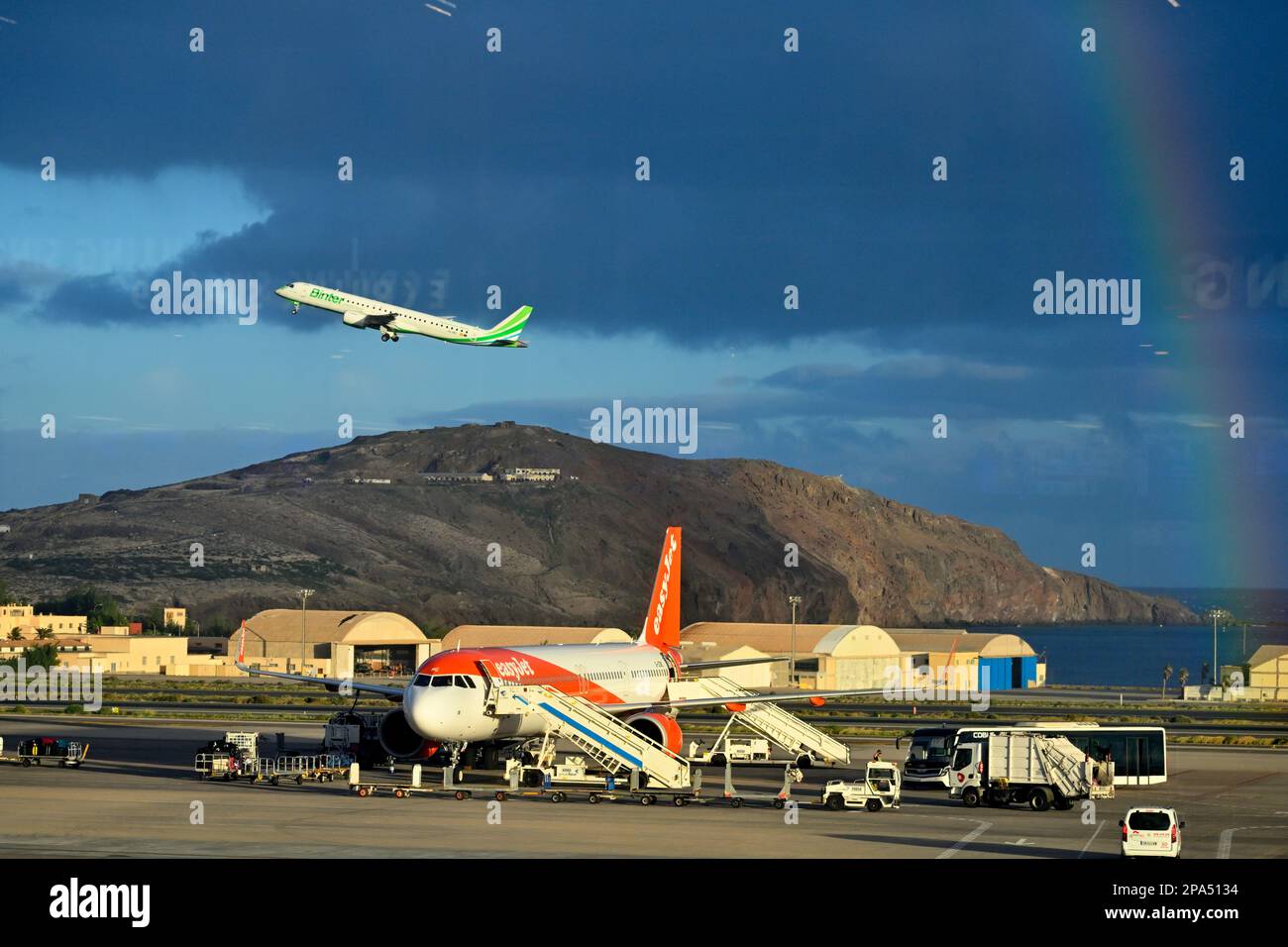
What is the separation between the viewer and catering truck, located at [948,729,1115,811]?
58.8m

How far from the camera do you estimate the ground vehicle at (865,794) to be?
57031 mm

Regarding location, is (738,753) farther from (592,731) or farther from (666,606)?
(592,731)

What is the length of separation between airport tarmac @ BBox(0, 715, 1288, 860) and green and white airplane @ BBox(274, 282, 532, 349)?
50.3 m

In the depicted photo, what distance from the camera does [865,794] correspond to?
57.2 meters

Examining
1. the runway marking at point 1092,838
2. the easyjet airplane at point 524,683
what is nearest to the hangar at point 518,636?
the easyjet airplane at point 524,683

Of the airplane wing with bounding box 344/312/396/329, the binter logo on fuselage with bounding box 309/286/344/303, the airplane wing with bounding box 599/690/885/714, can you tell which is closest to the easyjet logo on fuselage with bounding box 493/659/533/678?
the airplane wing with bounding box 599/690/885/714

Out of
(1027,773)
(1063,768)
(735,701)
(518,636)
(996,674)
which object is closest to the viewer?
(1027,773)

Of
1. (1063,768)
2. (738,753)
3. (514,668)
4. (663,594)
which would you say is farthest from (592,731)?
(663,594)

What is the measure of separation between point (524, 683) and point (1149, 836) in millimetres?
29690

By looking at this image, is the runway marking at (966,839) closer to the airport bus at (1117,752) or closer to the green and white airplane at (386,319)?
the airport bus at (1117,752)

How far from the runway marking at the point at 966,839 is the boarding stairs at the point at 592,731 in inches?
492

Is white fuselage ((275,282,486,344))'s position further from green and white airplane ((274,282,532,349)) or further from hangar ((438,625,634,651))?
hangar ((438,625,634,651))

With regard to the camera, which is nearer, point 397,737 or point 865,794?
point 865,794
